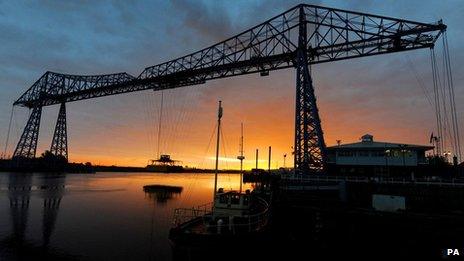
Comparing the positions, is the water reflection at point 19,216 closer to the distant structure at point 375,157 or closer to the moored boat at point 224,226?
the moored boat at point 224,226

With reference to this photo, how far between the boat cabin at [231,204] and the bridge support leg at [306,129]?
19021 millimetres

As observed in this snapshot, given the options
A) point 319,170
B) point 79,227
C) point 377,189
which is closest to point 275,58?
point 319,170

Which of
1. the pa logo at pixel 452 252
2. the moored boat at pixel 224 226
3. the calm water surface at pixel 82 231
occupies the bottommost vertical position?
the calm water surface at pixel 82 231

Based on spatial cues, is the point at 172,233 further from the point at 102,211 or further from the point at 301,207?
the point at 102,211

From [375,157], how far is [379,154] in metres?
0.68

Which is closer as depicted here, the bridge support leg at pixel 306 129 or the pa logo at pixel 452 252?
the pa logo at pixel 452 252

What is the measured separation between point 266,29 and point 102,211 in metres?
39.4

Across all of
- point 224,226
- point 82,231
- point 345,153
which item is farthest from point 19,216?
point 345,153

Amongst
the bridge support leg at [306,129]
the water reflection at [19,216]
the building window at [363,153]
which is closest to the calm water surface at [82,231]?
the water reflection at [19,216]

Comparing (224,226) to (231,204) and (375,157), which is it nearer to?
(231,204)

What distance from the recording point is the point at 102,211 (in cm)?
4759

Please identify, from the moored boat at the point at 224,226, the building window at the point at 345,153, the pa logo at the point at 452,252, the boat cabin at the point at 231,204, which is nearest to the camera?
the moored boat at the point at 224,226

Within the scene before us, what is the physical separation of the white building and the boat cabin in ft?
87.2

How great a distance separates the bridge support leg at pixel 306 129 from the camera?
137 feet
